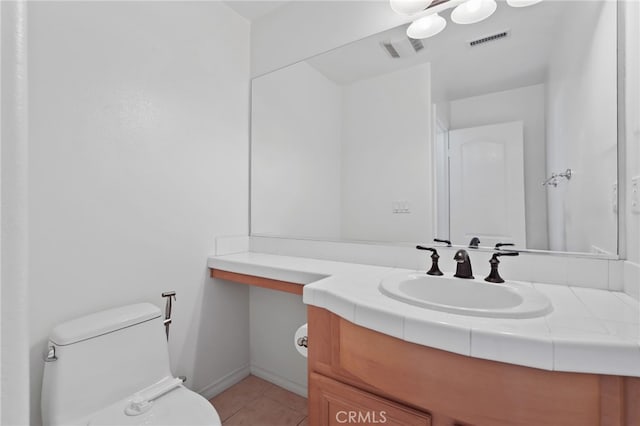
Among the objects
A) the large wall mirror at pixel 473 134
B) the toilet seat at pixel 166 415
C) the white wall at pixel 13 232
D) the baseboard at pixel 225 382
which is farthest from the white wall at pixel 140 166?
the white wall at pixel 13 232

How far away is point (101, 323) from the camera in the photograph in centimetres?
117

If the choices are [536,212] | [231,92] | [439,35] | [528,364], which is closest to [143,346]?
[528,364]

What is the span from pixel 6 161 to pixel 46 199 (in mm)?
1306

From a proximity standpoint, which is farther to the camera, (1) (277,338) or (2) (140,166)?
(1) (277,338)

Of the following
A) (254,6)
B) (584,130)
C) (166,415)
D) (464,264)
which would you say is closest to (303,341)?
(166,415)

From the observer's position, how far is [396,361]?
77cm

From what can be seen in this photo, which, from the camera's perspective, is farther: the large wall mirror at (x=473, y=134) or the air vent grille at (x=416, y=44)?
the air vent grille at (x=416, y=44)

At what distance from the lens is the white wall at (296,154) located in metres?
1.76

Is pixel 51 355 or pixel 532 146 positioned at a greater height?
pixel 532 146

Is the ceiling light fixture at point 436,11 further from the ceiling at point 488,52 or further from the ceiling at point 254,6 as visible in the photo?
the ceiling at point 254,6

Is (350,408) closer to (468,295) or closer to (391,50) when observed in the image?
(468,295)

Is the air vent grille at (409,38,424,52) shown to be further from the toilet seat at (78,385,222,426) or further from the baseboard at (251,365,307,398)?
the baseboard at (251,365,307,398)

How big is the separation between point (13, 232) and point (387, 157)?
146 cm

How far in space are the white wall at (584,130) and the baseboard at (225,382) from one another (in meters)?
1.85
